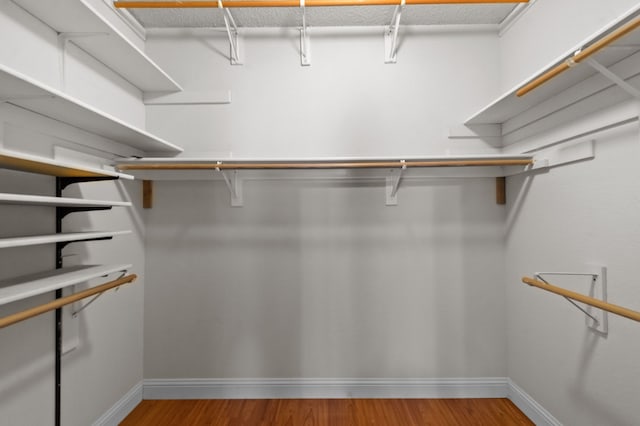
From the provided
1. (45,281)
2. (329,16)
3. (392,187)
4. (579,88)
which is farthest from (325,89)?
(45,281)

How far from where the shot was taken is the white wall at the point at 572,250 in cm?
129

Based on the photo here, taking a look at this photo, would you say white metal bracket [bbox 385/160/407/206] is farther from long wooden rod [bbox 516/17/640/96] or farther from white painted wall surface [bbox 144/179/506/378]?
long wooden rod [bbox 516/17/640/96]

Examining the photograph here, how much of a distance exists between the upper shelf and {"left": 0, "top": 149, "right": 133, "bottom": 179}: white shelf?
6.28 feet

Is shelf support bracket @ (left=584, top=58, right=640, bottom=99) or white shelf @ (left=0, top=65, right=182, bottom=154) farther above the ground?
shelf support bracket @ (left=584, top=58, right=640, bottom=99)

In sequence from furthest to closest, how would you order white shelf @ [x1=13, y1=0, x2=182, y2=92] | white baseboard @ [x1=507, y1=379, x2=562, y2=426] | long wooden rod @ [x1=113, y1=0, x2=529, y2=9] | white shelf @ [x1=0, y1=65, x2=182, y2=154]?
long wooden rod @ [x1=113, y1=0, x2=529, y2=9] < white baseboard @ [x1=507, y1=379, x2=562, y2=426] < white shelf @ [x1=13, y1=0, x2=182, y2=92] < white shelf @ [x1=0, y1=65, x2=182, y2=154]

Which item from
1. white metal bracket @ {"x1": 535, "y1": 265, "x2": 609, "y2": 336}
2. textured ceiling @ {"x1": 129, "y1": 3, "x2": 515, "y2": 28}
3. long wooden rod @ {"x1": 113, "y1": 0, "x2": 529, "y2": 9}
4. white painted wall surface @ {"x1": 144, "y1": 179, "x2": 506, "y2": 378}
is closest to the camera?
white metal bracket @ {"x1": 535, "y1": 265, "x2": 609, "y2": 336}

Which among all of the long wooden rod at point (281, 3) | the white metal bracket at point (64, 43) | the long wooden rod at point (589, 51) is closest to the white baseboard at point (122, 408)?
the white metal bracket at point (64, 43)

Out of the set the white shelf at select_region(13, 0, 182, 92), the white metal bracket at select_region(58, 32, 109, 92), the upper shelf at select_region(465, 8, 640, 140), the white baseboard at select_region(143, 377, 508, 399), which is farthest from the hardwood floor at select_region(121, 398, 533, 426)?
the white shelf at select_region(13, 0, 182, 92)

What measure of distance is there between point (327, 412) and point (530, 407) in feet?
4.05

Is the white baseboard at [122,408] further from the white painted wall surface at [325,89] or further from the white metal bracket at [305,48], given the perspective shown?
the white metal bracket at [305,48]

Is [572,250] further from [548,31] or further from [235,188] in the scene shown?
[235,188]

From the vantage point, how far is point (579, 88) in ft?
4.90

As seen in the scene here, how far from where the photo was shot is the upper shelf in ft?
3.71

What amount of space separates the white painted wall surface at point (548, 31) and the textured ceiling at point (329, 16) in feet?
0.69
